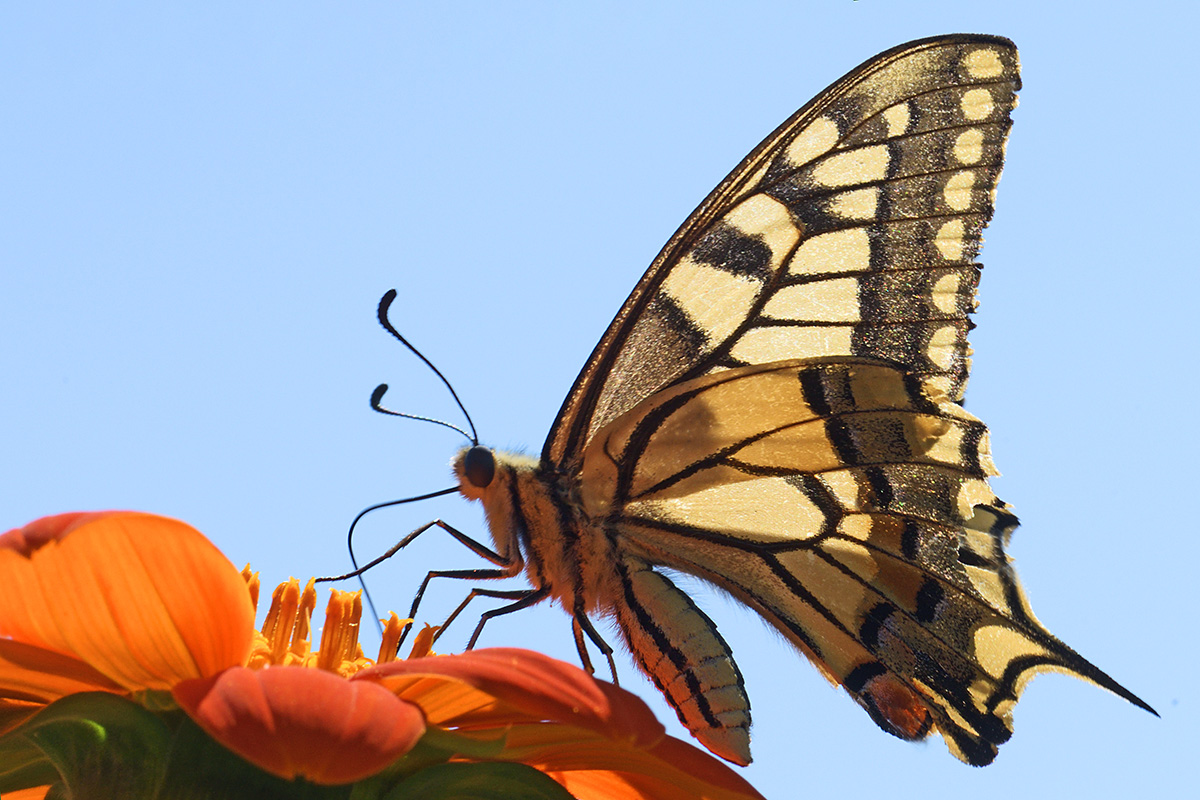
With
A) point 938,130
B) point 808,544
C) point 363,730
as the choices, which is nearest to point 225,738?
point 363,730

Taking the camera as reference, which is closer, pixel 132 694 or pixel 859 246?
pixel 132 694

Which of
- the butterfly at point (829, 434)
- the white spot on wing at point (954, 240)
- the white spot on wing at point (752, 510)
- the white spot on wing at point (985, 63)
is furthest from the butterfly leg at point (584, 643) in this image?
the white spot on wing at point (985, 63)

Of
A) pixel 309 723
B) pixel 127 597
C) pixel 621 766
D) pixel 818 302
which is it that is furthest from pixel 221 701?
pixel 818 302

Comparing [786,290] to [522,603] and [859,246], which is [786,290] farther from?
[522,603]

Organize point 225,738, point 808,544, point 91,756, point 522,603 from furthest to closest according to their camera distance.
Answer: point 808,544 < point 522,603 < point 91,756 < point 225,738

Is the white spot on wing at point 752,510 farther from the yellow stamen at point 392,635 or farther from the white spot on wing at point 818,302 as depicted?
the yellow stamen at point 392,635
